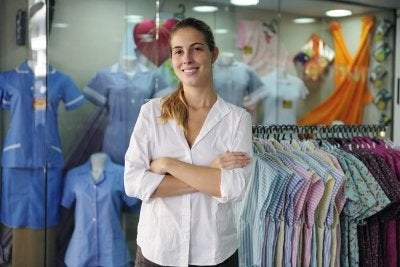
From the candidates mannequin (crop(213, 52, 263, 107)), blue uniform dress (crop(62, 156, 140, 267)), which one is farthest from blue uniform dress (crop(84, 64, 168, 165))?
mannequin (crop(213, 52, 263, 107))

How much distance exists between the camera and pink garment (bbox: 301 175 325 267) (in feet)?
6.16

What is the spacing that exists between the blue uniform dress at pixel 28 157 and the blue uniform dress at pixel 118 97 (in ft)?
1.06

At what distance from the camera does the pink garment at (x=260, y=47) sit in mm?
3896

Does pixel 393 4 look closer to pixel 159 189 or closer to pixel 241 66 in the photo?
pixel 241 66

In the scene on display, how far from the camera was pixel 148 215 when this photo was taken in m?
1.44

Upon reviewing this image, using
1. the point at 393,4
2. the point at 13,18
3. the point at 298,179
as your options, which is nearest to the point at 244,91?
the point at 393,4

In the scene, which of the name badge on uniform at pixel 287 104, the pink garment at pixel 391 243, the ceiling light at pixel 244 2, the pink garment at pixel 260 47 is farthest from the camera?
the name badge on uniform at pixel 287 104

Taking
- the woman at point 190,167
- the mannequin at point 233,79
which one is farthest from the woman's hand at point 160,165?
the mannequin at point 233,79

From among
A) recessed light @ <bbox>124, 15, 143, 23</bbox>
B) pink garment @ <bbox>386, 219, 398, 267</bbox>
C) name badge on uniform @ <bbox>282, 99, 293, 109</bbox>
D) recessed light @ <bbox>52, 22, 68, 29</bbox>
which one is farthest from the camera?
name badge on uniform @ <bbox>282, 99, 293, 109</bbox>

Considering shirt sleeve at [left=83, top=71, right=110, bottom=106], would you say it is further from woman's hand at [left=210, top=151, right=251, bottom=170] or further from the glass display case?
woman's hand at [left=210, top=151, right=251, bottom=170]

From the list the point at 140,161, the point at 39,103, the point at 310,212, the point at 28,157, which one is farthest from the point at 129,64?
the point at 140,161

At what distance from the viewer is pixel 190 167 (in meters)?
1.38

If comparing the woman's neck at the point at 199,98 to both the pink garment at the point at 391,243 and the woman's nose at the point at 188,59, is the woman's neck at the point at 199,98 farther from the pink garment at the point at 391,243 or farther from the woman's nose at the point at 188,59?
the pink garment at the point at 391,243

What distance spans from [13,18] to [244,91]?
6.04 feet
